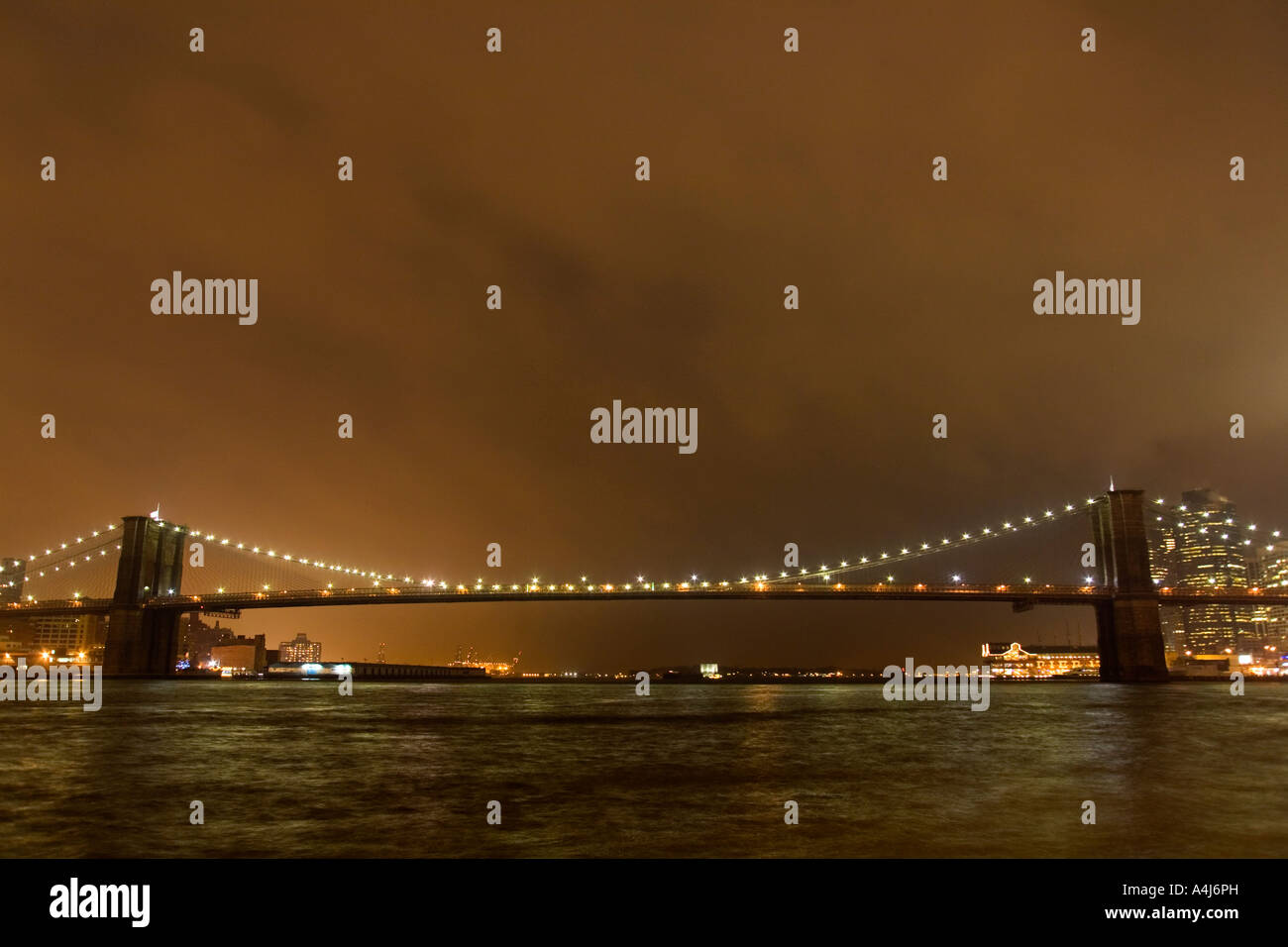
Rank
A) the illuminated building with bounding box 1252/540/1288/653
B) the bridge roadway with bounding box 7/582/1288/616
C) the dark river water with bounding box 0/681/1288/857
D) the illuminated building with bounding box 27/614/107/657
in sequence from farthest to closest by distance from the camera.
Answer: the illuminated building with bounding box 27/614/107/657 < the illuminated building with bounding box 1252/540/1288/653 < the bridge roadway with bounding box 7/582/1288/616 < the dark river water with bounding box 0/681/1288/857

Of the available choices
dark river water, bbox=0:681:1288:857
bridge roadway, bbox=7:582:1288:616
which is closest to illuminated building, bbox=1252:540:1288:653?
bridge roadway, bbox=7:582:1288:616

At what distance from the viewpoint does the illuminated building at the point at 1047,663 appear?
465 feet

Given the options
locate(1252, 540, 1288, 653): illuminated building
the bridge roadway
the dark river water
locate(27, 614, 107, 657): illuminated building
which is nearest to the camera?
the dark river water

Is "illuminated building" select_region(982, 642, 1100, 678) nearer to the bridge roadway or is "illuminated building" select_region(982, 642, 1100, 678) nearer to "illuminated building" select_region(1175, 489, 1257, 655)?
"illuminated building" select_region(1175, 489, 1257, 655)

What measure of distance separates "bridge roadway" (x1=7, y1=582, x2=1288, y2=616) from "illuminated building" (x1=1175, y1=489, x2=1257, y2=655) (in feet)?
115

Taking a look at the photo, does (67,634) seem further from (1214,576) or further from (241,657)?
(1214,576)

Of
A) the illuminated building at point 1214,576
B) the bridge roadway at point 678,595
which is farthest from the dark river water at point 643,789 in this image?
the illuminated building at point 1214,576

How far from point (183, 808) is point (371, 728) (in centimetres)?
1944

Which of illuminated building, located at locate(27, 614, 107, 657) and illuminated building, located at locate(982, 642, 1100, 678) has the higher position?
illuminated building, located at locate(27, 614, 107, 657)

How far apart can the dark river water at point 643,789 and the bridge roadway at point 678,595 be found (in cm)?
4476

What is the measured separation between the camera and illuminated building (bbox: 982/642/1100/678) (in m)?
142

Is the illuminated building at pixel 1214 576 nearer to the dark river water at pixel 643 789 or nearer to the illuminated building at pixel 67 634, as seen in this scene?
the dark river water at pixel 643 789
